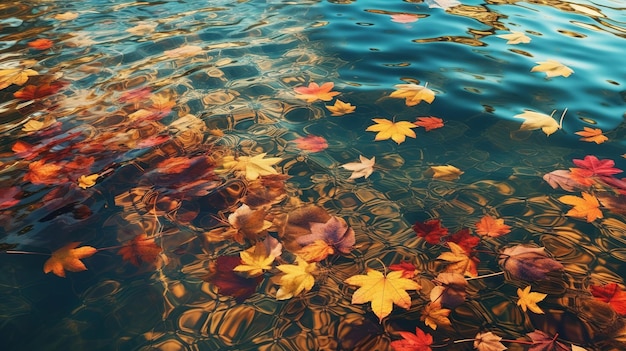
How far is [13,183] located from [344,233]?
154 centimetres

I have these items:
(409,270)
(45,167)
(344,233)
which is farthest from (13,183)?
(409,270)

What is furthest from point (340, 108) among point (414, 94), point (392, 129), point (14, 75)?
point (14, 75)

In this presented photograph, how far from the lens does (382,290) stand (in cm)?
177

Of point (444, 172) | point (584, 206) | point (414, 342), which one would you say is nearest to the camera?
point (414, 342)

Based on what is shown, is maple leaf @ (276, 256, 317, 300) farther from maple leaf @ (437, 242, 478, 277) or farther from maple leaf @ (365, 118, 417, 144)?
maple leaf @ (365, 118, 417, 144)

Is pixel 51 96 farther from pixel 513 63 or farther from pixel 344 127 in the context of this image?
pixel 513 63

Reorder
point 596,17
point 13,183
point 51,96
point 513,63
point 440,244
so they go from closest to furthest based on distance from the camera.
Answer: point 440,244
point 13,183
point 51,96
point 513,63
point 596,17

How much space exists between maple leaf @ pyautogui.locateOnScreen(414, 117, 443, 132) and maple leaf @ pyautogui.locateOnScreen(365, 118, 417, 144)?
0.05 m

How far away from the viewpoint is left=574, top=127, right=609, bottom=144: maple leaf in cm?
265

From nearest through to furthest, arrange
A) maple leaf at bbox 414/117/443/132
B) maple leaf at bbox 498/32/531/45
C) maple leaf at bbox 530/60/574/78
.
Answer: maple leaf at bbox 414/117/443/132, maple leaf at bbox 530/60/574/78, maple leaf at bbox 498/32/531/45

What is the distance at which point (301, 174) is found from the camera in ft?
7.79

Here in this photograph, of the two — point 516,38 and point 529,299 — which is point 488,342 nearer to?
point 529,299

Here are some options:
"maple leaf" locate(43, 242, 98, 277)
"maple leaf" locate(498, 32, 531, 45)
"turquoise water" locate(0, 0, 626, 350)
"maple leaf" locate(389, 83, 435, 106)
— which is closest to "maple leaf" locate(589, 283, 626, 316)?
"turquoise water" locate(0, 0, 626, 350)

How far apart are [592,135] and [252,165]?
6.09 ft
